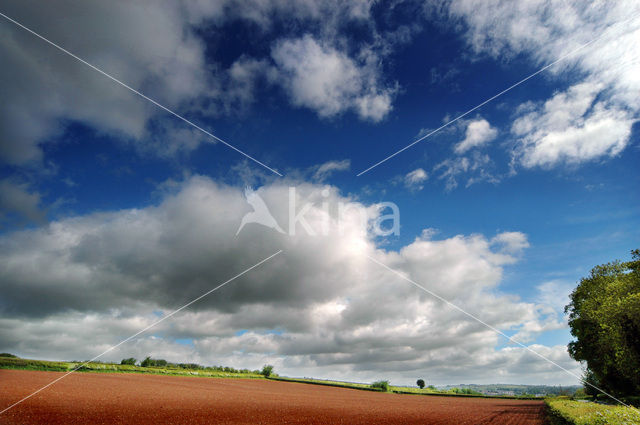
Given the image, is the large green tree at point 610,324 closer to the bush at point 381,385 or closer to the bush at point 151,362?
the bush at point 381,385

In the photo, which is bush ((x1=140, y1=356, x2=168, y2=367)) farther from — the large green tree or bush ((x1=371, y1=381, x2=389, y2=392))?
the large green tree

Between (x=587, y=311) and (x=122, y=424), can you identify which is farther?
(x=587, y=311)

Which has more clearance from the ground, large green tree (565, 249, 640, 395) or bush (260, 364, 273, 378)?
large green tree (565, 249, 640, 395)

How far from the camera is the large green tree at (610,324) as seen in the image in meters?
24.8

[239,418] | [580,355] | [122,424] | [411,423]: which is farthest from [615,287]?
[122,424]

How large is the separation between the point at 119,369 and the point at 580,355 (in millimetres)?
75649

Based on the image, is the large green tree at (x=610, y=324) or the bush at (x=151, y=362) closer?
the large green tree at (x=610, y=324)

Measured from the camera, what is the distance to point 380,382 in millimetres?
88312

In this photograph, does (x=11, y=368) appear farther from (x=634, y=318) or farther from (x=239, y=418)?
(x=634, y=318)

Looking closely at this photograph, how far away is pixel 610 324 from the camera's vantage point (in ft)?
87.7

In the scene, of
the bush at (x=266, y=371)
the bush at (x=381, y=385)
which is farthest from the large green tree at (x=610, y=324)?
the bush at (x=266, y=371)

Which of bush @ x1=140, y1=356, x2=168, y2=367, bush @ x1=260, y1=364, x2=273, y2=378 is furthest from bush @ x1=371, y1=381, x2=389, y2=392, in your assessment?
bush @ x1=140, y1=356, x2=168, y2=367

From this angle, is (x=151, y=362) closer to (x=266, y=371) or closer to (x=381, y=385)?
(x=266, y=371)

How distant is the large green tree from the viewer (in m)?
24.8
